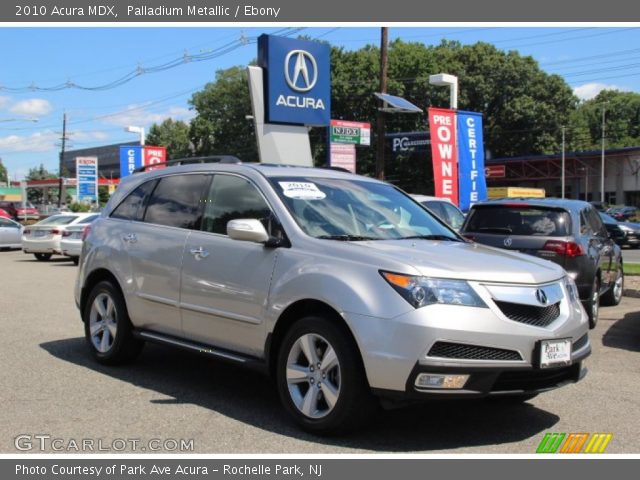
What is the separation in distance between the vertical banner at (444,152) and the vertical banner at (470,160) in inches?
8.4

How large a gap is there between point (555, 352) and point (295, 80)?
11668 millimetres

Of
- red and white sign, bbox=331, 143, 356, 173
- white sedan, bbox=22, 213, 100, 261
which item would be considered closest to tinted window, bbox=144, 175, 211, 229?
white sedan, bbox=22, 213, 100, 261

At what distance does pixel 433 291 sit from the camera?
13.9 feet

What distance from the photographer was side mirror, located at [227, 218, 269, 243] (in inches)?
197

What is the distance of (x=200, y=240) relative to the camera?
18.6 feet

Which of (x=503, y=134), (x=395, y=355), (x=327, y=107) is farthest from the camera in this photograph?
(x=503, y=134)

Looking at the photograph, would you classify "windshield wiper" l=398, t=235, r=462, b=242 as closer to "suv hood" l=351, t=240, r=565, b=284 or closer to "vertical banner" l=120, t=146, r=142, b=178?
"suv hood" l=351, t=240, r=565, b=284

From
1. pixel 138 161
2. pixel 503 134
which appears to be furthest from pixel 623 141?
pixel 138 161

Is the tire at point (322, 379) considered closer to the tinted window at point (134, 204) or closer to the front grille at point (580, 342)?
the front grille at point (580, 342)

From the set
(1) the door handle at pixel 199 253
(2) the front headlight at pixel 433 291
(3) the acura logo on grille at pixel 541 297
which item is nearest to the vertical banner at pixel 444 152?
(1) the door handle at pixel 199 253

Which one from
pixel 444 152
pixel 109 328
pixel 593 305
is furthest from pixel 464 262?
pixel 444 152

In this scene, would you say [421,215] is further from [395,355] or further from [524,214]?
[524,214]

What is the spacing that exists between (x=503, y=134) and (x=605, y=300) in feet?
175

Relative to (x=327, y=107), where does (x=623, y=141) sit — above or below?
above
